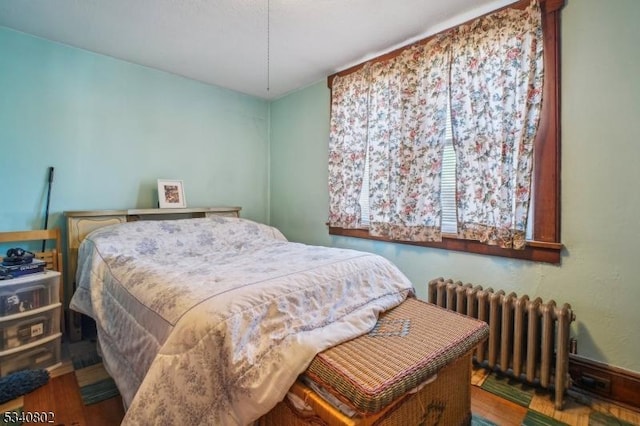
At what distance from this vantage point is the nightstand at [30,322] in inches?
70.7

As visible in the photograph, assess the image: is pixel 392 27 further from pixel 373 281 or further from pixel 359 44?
pixel 373 281

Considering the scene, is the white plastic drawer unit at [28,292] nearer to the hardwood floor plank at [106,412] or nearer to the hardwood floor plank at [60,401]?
the hardwood floor plank at [60,401]

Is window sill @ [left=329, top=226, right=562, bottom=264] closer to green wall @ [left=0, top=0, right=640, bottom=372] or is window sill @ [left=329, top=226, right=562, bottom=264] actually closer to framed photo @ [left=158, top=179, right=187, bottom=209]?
green wall @ [left=0, top=0, right=640, bottom=372]

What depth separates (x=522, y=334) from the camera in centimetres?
173

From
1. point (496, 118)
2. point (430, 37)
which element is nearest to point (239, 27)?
point (430, 37)

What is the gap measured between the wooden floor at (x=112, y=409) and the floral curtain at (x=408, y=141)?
1023 millimetres

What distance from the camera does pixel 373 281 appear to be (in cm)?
173

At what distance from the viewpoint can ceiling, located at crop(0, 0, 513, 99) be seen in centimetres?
194

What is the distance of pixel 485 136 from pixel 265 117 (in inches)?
101

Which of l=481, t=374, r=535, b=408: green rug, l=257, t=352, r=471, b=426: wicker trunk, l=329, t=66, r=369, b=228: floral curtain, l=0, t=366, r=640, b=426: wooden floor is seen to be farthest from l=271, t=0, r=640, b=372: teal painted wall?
l=329, t=66, r=369, b=228: floral curtain

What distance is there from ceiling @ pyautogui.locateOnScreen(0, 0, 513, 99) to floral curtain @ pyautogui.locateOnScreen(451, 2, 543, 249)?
8.9 inches

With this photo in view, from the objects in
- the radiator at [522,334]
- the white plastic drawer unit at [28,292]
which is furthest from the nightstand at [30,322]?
the radiator at [522,334]

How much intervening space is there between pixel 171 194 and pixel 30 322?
136cm

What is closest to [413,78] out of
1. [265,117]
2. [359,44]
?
[359,44]
